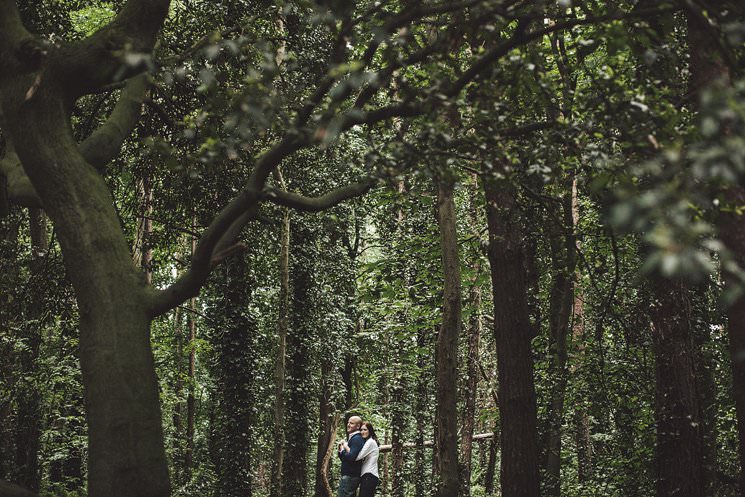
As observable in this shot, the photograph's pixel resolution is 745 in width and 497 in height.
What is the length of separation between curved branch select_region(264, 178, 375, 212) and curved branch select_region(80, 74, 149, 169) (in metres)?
1.48

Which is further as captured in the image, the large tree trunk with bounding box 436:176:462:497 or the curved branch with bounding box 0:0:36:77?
the large tree trunk with bounding box 436:176:462:497

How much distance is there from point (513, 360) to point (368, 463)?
16.4 feet

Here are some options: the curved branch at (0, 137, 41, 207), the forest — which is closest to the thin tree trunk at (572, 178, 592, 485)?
the forest

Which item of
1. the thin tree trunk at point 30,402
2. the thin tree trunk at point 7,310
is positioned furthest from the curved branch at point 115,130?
the thin tree trunk at point 30,402

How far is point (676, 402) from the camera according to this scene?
8203mm

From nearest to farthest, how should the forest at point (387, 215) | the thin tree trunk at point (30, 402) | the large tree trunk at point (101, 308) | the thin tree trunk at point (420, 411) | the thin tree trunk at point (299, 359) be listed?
the forest at point (387, 215) < the large tree trunk at point (101, 308) < the thin tree trunk at point (30, 402) < the thin tree trunk at point (299, 359) < the thin tree trunk at point (420, 411)

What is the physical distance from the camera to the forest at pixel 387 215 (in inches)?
186

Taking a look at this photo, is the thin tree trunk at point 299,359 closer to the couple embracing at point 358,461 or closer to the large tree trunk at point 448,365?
the couple embracing at point 358,461

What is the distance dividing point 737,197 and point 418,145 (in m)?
2.38

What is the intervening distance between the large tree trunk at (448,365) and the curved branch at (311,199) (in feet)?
9.45

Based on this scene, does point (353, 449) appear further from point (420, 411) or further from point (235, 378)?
point (420, 411)

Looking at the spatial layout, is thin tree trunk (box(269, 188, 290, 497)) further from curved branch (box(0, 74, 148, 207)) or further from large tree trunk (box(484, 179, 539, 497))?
curved branch (box(0, 74, 148, 207))

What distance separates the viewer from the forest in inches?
186

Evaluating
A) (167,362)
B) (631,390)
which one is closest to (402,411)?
(167,362)
